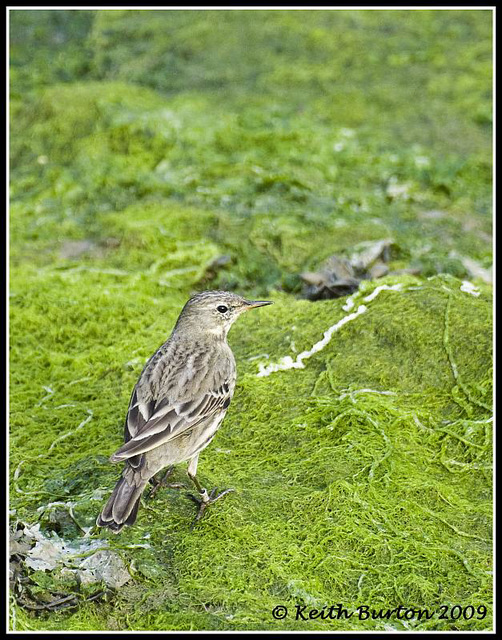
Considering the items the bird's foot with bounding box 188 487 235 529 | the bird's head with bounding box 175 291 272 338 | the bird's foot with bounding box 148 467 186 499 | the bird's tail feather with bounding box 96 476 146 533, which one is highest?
the bird's head with bounding box 175 291 272 338

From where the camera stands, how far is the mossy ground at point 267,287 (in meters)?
5.40

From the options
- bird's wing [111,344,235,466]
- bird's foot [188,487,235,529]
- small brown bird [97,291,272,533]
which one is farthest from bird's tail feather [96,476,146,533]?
bird's foot [188,487,235,529]

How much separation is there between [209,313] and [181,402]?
1.04m

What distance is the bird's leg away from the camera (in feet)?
18.6

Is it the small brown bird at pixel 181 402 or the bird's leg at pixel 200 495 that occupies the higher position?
the small brown bird at pixel 181 402

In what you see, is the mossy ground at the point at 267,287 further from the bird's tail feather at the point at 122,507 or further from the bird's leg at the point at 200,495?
the bird's tail feather at the point at 122,507

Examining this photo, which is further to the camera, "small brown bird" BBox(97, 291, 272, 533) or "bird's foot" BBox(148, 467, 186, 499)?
"bird's foot" BBox(148, 467, 186, 499)

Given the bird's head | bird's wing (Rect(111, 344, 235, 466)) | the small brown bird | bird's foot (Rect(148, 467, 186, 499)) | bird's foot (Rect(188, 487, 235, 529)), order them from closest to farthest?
the small brown bird → bird's wing (Rect(111, 344, 235, 466)) → bird's foot (Rect(188, 487, 235, 529)) → bird's foot (Rect(148, 467, 186, 499)) → the bird's head

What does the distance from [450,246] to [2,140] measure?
222 inches

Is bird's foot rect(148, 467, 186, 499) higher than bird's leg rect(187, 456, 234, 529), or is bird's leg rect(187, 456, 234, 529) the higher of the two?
bird's leg rect(187, 456, 234, 529)

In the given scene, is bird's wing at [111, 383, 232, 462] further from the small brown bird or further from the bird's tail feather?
the bird's tail feather

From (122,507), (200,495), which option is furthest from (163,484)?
(122,507)

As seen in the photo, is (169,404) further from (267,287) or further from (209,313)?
(267,287)

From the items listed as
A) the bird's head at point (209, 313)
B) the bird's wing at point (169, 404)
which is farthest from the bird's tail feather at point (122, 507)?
the bird's head at point (209, 313)
